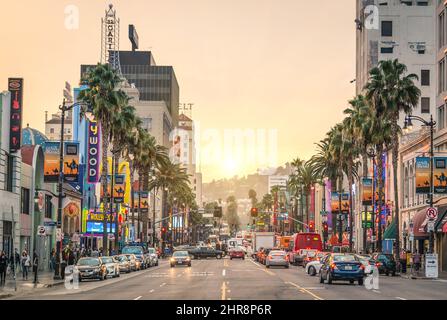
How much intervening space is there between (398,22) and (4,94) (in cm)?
7863

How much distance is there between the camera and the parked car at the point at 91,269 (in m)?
53.8

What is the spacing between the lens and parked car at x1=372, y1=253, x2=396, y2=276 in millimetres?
63875

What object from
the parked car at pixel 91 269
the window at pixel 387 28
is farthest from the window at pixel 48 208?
the window at pixel 387 28

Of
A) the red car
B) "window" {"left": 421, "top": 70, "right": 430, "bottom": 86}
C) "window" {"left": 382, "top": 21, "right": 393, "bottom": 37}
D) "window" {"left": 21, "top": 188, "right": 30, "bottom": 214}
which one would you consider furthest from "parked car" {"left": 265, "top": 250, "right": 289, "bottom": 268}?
"window" {"left": 382, "top": 21, "right": 393, "bottom": 37}

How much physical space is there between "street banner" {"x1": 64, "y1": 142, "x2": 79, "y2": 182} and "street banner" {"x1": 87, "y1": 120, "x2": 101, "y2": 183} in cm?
3128

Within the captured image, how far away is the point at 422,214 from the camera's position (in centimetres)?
7700

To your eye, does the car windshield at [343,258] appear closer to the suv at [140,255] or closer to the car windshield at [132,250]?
the suv at [140,255]

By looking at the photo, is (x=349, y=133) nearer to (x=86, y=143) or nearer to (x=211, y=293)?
(x=86, y=143)

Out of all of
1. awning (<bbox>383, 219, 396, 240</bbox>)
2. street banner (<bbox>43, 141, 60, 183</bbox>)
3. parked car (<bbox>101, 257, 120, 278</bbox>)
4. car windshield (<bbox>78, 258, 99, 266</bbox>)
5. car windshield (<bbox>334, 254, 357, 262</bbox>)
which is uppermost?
street banner (<bbox>43, 141, 60, 183</bbox>)

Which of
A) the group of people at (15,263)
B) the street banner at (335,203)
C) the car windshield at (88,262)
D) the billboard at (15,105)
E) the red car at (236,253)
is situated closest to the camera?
the group of people at (15,263)

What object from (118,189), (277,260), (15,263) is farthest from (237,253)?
(15,263)

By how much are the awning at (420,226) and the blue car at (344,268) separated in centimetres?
2924

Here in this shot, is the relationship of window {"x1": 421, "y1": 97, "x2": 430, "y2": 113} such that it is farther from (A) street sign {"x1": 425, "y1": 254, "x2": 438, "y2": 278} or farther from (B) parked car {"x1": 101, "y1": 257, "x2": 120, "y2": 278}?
(B) parked car {"x1": 101, "y1": 257, "x2": 120, "y2": 278}
